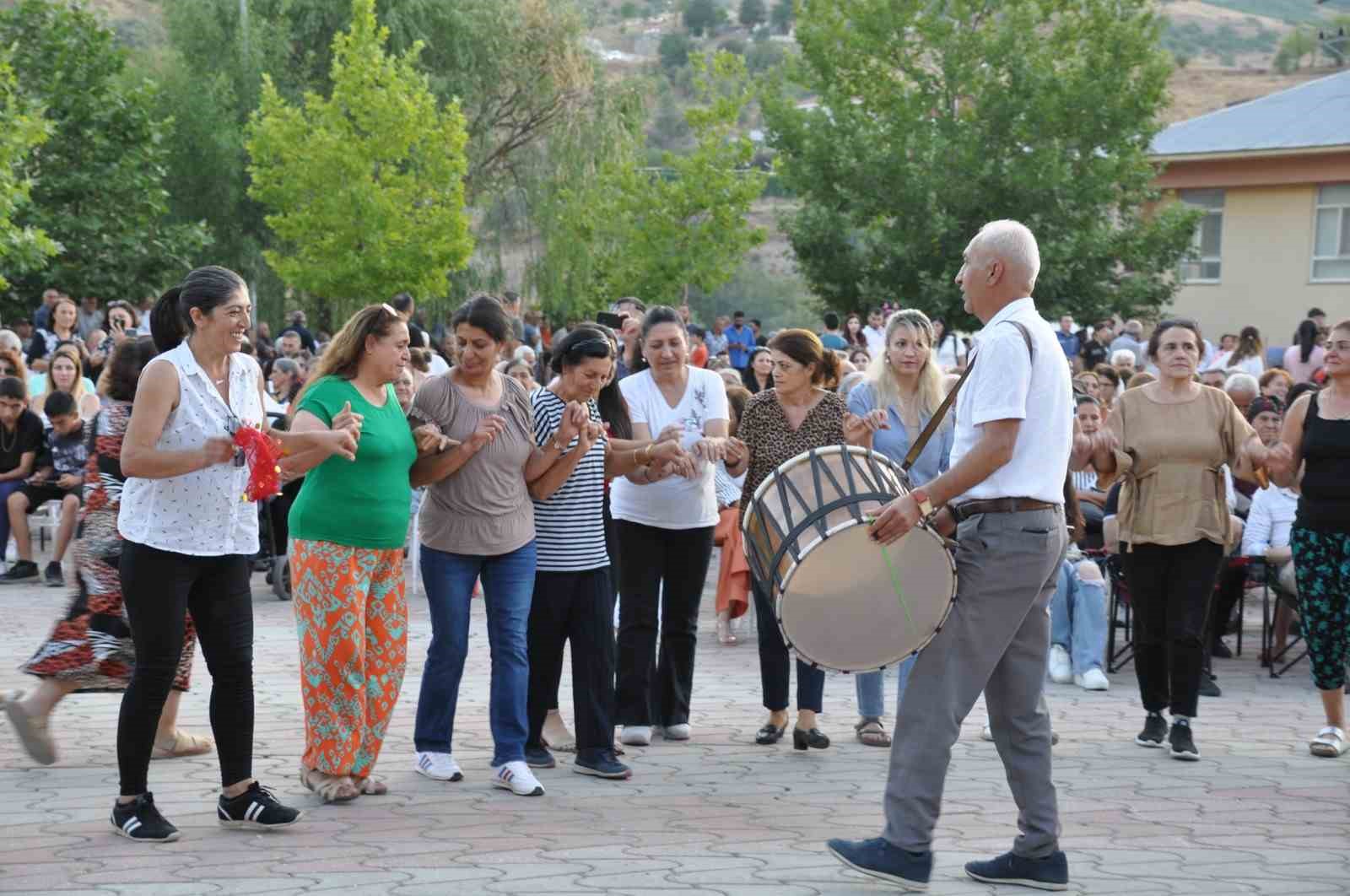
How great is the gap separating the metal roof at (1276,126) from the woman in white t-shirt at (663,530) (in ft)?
95.5

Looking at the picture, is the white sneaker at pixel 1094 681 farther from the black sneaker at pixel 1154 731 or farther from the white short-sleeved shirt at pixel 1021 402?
the white short-sleeved shirt at pixel 1021 402

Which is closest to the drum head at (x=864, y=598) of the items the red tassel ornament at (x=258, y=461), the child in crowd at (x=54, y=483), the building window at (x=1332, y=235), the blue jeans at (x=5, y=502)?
the red tassel ornament at (x=258, y=461)

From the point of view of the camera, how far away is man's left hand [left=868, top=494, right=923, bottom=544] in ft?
17.6

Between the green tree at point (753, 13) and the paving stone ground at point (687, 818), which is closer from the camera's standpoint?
the paving stone ground at point (687, 818)

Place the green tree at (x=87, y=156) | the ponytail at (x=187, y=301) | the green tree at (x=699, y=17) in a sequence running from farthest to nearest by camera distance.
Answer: the green tree at (x=699, y=17) → the green tree at (x=87, y=156) → the ponytail at (x=187, y=301)

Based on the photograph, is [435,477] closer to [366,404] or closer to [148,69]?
[366,404]

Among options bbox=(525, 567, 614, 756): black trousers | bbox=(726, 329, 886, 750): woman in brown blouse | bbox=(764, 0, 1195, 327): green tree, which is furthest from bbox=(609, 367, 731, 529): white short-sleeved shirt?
bbox=(764, 0, 1195, 327): green tree

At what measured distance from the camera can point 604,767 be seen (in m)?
7.18

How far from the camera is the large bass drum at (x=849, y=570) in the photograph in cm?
546

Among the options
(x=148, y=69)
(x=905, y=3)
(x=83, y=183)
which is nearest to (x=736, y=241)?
(x=905, y=3)

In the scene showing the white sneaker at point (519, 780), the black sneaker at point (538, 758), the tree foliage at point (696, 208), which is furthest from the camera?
the tree foliage at point (696, 208)

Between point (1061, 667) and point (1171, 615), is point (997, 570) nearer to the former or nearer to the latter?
point (1171, 615)

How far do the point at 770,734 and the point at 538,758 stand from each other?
1.23 metres

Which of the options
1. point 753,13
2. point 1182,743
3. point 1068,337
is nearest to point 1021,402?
point 1182,743
